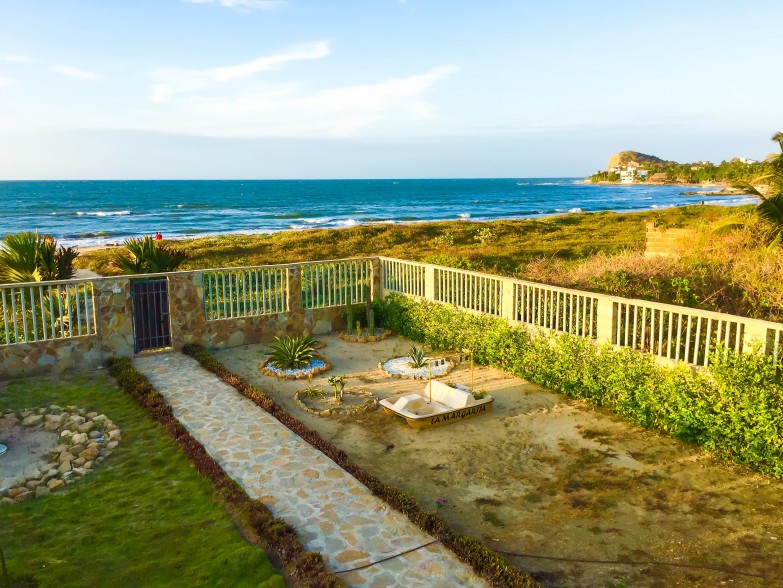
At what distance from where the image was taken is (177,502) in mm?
5844

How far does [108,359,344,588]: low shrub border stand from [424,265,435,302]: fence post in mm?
5429

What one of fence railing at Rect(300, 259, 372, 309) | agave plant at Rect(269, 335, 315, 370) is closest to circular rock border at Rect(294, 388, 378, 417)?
agave plant at Rect(269, 335, 315, 370)

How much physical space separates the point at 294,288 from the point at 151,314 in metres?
2.71

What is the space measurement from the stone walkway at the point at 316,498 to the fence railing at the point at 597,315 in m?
4.04

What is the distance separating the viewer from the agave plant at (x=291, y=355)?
10375 millimetres

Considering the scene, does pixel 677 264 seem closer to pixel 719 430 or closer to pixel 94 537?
pixel 719 430

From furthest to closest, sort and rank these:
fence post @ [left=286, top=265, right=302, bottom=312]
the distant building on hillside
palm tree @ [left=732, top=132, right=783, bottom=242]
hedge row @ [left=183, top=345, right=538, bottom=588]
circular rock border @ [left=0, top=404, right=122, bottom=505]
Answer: the distant building on hillside → palm tree @ [left=732, top=132, right=783, bottom=242] → fence post @ [left=286, top=265, right=302, bottom=312] → circular rock border @ [left=0, top=404, right=122, bottom=505] → hedge row @ [left=183, top=345, right=538, bottom=588]

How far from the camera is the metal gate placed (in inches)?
441

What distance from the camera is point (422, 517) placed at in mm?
5383

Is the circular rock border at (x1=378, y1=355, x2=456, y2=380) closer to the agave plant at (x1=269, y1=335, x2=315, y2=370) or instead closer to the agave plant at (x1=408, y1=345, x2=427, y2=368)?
the agave plant at (x1=408, y1=345, x2=427, y2=368)

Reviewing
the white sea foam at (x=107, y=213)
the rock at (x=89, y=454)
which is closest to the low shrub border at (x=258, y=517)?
the rock at (x=89, y=454)

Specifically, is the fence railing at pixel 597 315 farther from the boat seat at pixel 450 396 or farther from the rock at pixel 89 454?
the rock at pixel 89 454

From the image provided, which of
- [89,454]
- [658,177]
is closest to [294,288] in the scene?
[89,454]

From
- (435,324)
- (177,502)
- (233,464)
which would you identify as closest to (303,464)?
(233,464)
